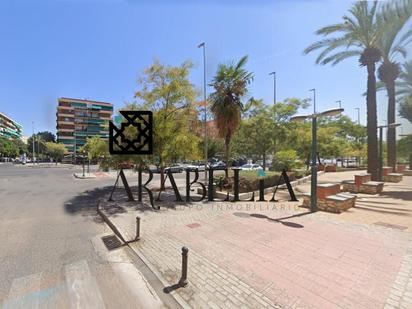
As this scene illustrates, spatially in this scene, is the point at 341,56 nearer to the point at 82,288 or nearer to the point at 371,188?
the point at 371,188

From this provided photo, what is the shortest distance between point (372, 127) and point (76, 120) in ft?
280

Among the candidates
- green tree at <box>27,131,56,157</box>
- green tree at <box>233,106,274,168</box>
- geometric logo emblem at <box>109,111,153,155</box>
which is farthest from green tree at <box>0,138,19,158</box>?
geometric logo emblem at <box>109,111,153,155</box>

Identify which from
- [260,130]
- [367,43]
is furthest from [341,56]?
[260,130]

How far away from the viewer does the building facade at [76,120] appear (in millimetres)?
77369

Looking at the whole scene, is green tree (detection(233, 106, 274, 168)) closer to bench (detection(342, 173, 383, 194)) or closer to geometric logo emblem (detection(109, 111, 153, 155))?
bench (detection(342, 173, 383, 194))

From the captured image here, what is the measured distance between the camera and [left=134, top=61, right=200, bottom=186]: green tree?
11961 millimetres

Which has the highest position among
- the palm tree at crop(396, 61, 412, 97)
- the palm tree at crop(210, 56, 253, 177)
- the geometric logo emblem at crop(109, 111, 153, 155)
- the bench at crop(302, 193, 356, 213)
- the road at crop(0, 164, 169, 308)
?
the palm tree at crop(396, 61, 412, 97)

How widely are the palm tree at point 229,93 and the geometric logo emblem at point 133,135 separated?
3.99m

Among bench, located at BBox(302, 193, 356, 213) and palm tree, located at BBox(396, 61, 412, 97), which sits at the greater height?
palm tree, located at BBox(396, 61, 412, 97)

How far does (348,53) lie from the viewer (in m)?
15.6

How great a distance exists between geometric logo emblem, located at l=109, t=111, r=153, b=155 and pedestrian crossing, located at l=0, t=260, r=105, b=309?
7.51m

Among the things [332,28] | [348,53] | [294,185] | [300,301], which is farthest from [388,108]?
[300,301]

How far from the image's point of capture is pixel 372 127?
Answer: 14.7m

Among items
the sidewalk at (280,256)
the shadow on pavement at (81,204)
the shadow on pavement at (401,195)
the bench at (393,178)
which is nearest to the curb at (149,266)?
the sidewalk at (280,256)
